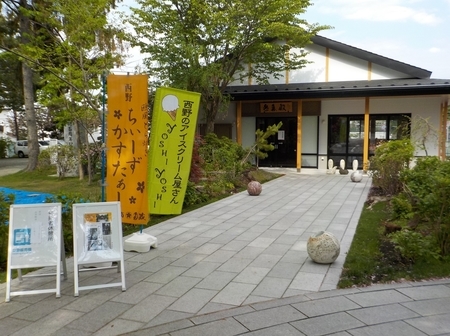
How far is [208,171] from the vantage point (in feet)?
39.0

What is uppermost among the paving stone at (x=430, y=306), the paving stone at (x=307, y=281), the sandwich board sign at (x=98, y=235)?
the sandwich board sign at (x=98, y=235)

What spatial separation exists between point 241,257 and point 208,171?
688 centimetres

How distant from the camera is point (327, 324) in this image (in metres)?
3.23

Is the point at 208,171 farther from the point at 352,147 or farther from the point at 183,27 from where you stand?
the point at 352,147

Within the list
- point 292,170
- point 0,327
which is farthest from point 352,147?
point 0,327

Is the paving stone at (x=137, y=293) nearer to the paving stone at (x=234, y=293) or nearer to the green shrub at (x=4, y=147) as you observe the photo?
the paving stone at (x=234, y=293)

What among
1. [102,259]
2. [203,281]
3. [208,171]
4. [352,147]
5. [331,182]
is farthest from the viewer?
[352,147]

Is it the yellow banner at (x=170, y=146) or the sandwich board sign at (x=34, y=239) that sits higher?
the yellow banner at (x=170, y=146)

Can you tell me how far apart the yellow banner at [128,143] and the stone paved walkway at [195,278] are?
0.89 m

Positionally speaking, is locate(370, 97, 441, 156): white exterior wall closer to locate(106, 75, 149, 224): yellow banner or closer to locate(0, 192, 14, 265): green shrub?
locate(106, 75, 149, 224): yellow banner

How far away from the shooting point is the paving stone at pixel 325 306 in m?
3.48

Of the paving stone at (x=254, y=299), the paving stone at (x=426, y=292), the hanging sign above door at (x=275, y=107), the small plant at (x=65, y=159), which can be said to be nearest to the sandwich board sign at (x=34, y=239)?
the paving stone at (x=254, y=299)

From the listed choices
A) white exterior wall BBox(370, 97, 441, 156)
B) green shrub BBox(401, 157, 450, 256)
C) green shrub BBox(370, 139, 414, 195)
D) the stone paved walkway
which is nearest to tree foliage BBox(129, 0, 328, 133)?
white exterior wall BBox(370, 97, 441, 156)

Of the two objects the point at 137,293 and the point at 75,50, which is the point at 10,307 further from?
the point at 75,50
